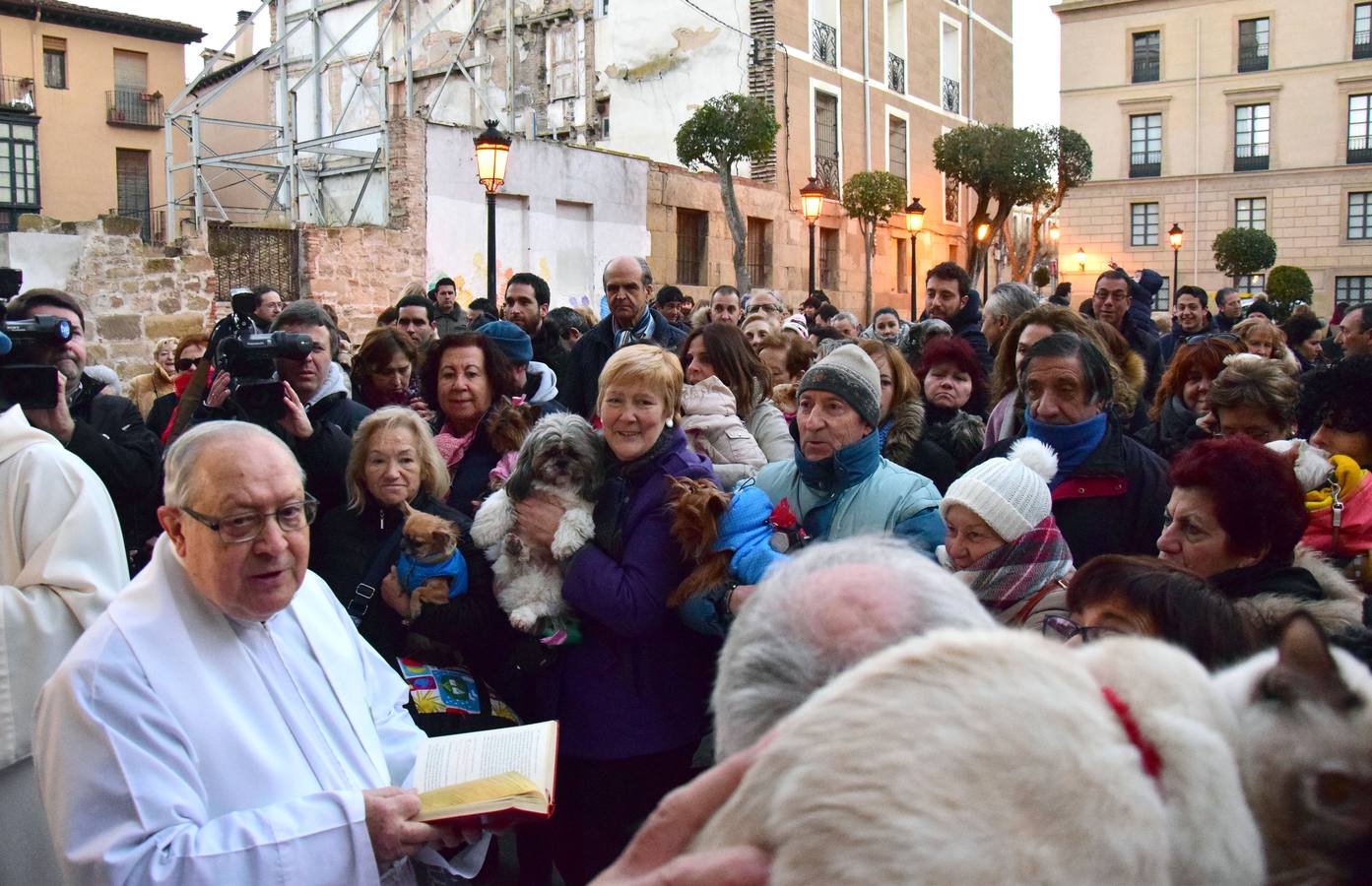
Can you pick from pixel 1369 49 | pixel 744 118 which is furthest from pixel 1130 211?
pixel 744 118

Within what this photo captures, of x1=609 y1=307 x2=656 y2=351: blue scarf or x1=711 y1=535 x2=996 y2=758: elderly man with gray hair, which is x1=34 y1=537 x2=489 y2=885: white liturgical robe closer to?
x1=711 y1=535 x2=996 y2=758: elderly man with gray hair

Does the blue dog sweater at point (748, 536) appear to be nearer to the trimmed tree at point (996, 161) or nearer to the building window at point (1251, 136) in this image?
the trimmed tree at point (996, 161)

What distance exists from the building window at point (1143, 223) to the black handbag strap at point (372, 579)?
145 ft

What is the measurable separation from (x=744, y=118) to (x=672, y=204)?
2.51m

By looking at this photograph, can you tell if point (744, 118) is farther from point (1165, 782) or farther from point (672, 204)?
point (1165, 782)

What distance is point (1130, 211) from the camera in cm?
4288

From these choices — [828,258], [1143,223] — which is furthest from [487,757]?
[1143,223]

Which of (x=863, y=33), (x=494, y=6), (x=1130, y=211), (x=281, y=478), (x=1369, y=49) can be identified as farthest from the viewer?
(x=1130, y=211)

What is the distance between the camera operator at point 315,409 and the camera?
4.23 metres

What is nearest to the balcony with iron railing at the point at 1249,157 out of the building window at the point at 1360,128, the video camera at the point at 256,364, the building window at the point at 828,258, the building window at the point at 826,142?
the building window at the point at 1360,128

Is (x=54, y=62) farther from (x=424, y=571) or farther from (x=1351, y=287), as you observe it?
(x=1351, y=287)

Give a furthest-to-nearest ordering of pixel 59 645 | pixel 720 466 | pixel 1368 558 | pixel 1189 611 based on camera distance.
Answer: pixel 720 466 → pixel 1368 558 → pixel 59 645 → pixel 1189 611

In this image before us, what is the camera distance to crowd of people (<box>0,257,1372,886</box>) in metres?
2.24

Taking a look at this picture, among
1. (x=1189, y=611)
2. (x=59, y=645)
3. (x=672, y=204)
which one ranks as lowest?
(x=59, y=645)
